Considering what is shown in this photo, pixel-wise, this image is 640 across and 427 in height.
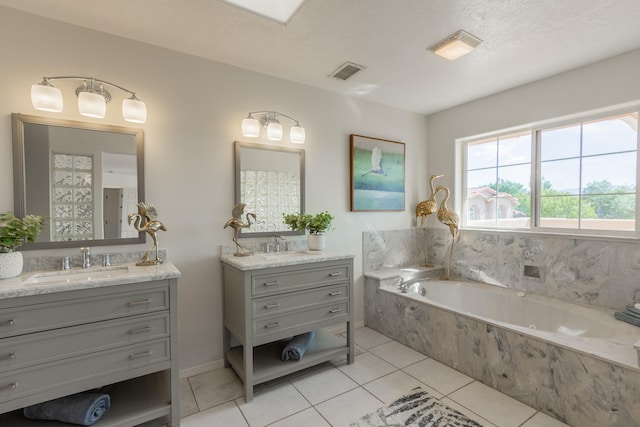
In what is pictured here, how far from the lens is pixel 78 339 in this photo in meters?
1.45

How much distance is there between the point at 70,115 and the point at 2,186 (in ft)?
1.78

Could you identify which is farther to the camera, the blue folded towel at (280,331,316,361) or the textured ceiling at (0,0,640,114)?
the blue folded towel at (280,331,316,361)

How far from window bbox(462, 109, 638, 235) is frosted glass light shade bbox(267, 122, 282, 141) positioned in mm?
2232

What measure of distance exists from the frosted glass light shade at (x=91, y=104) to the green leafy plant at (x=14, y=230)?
67 centimetres

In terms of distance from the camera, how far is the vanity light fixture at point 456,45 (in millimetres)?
1951

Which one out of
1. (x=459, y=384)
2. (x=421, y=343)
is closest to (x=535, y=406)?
(x=459, y=384)

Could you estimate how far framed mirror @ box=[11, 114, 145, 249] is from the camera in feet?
5.64

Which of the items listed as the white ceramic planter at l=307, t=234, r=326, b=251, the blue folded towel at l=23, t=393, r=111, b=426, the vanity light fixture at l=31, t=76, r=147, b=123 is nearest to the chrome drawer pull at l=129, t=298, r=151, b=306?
the blue folded towel at l=23, t=393, r=111, b=426

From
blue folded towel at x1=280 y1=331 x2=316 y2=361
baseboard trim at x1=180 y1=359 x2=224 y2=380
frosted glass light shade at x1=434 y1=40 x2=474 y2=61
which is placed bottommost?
baseboard trim at x1=180 y1=359 x2=224 y2=380

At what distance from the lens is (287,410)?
185 centimetres

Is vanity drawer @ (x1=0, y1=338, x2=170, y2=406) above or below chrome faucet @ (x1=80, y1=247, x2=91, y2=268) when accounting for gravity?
below

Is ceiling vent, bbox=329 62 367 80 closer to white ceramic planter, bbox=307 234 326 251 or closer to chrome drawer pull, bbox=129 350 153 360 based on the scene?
white ceramic planter, bbox=307 234 326 251

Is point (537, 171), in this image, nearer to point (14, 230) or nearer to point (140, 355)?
point (140, 355)

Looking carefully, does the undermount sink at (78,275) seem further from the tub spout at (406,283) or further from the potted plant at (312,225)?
the tub spout at (406,283)
